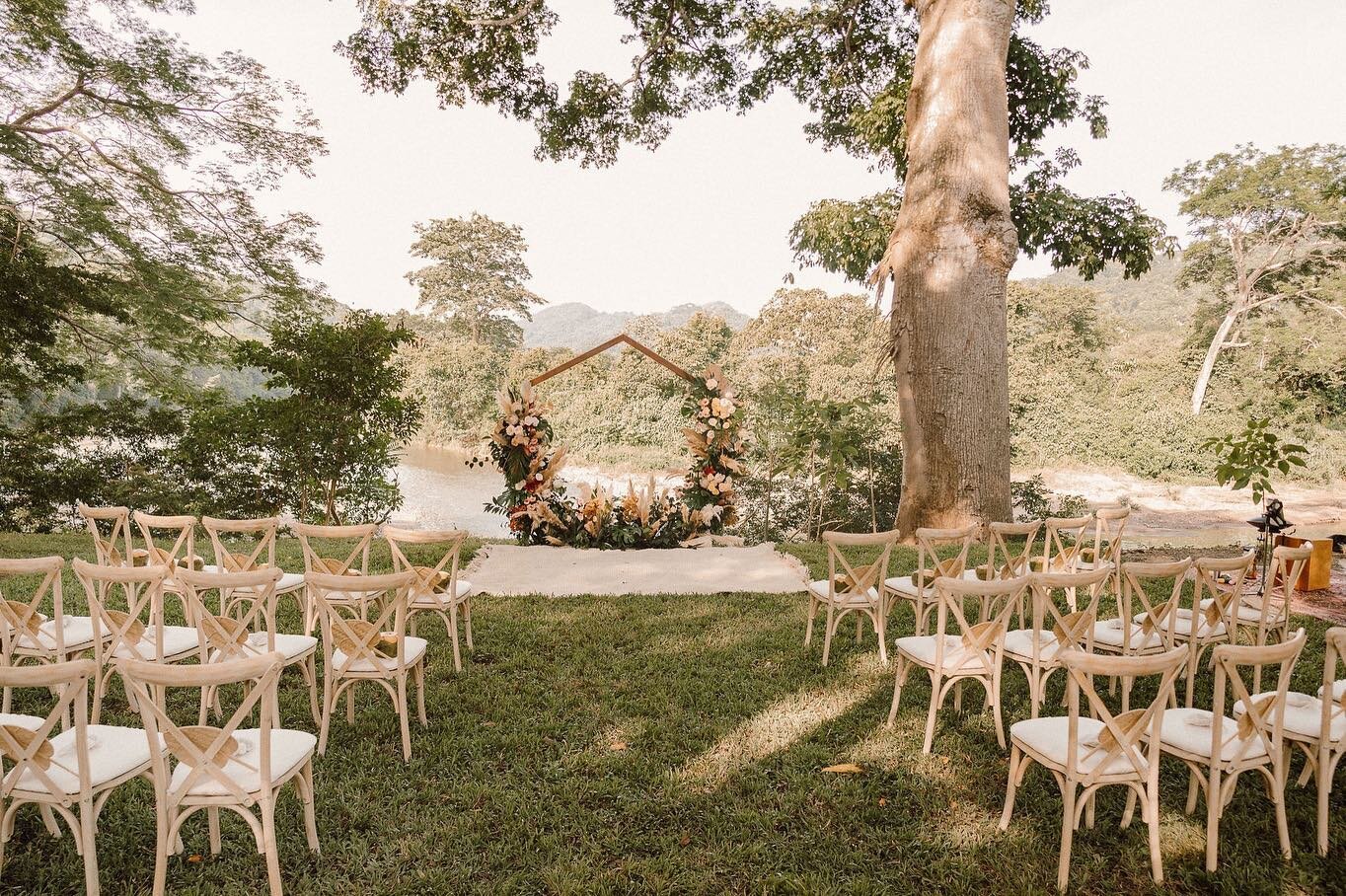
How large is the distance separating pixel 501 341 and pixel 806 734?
113 ft

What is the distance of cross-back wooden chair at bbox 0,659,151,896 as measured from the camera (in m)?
2.08

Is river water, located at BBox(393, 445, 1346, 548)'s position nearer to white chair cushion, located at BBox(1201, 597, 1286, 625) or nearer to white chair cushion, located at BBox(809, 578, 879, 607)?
white chair cushion, located at BBox(809, 578, 879, 607)

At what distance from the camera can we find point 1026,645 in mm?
3695

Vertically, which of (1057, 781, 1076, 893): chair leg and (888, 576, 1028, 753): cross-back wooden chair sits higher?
(888, 576, 1028, 753): cross-back wooden chair

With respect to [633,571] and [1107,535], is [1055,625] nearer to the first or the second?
[1107,535]

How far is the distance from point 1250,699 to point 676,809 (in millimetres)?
2237

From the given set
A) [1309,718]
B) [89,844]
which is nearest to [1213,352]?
[1309,718]

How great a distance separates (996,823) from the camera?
2.84m

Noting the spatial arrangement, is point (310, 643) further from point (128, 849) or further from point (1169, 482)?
point (1169, 482)

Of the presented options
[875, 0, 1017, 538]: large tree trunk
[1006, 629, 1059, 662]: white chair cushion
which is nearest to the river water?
[875, 0, 1017, 538]: large tree trunk

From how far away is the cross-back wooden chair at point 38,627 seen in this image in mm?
3172

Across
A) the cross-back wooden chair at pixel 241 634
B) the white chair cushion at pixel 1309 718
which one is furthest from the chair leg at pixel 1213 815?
the cross-back wooden chair at pixel 241 634

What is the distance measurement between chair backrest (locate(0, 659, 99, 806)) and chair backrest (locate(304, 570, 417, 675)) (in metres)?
0.95

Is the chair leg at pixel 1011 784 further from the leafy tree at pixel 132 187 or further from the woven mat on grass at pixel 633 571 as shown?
the leafy tree at pixel 132 187
